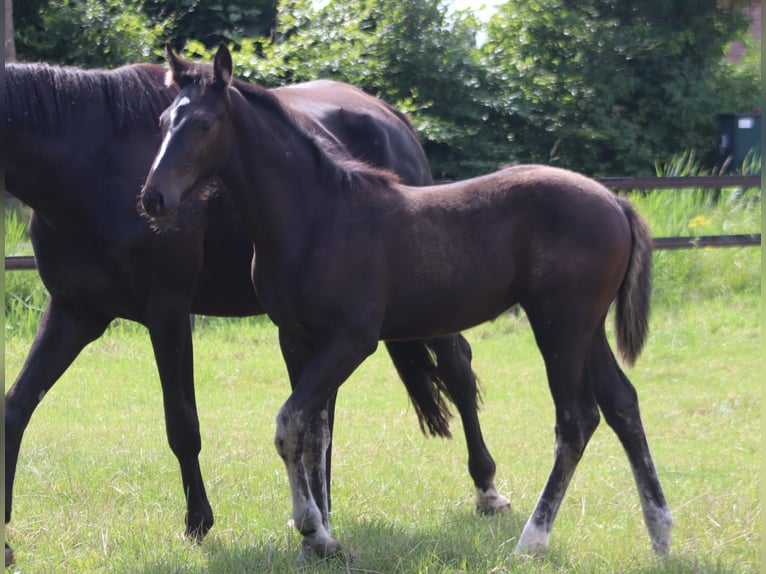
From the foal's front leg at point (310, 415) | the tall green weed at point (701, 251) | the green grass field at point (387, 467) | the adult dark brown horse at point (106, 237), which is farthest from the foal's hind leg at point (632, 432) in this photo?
the tall green weed at point (701, 251)

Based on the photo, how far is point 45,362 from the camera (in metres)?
4.73

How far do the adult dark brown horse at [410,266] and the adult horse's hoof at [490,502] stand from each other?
39.4 inches

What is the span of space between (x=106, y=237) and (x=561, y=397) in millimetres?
2112

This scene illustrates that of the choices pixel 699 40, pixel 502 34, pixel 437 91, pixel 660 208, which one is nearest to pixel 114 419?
pixel 660 208

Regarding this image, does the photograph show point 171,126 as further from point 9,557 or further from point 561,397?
point 9,557

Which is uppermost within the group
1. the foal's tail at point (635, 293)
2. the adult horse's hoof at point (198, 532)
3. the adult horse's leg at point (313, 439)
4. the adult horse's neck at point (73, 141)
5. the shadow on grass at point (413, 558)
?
the adult horse's neck at point (73, 141)

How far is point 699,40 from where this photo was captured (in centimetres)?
1487

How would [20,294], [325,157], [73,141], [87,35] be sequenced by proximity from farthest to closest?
[87,35] < [20,294] < [73,141] < [325,157]

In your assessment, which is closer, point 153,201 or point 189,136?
point 153,201

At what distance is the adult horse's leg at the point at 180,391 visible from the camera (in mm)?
4699

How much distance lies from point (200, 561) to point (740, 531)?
94.1 inches

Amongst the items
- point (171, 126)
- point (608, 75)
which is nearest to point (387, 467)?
point (171, 126)

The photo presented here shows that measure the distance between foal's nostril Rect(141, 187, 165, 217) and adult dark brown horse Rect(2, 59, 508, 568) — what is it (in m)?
0.62

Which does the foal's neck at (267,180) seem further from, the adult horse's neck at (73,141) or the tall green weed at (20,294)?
the tall green weed at (20,294)
